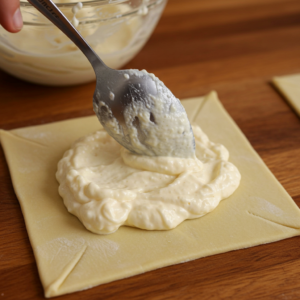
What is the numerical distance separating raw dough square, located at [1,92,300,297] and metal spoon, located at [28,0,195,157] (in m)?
0.24

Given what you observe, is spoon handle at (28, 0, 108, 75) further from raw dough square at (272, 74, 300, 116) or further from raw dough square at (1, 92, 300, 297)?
raw dough square at (272, 74, 300, 116)

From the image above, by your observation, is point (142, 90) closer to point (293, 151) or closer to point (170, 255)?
point (170, 255)

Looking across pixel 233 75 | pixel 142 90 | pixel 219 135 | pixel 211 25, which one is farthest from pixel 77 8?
pixel 211 25

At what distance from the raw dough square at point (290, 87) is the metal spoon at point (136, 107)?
0.65m

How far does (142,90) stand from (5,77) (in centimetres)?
89

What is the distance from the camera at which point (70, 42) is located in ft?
4.35

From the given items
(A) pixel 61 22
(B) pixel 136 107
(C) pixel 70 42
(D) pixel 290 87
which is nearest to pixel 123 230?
(B) pixel 136 107

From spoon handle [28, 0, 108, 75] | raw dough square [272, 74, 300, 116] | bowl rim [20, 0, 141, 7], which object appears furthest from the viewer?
raw dough square [272, 74, 300, 116]

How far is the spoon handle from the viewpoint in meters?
0.97

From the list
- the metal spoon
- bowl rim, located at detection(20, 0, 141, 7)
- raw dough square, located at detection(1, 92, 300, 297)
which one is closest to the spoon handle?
the metal spoon

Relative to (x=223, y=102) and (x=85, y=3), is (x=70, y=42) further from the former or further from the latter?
(x=223, y=102)

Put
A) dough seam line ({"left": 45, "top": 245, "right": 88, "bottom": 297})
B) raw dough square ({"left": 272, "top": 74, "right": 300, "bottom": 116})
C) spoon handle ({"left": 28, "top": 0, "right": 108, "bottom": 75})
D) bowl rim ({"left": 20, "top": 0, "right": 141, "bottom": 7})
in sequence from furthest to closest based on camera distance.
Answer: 1. raw dough square ({"left": 272, "top": 74, "right": 300, "bottom": 116})
2. bowl rim ({"left": 20, "top": 0, "right": 141, "bottom": 7})
3. spoon handle ({"left": 28, "top": 0, "right": 108, "bottom": 75})
4. dough seam line ({"left": 45, "top": 245, "right": 88, "bottom": 297})

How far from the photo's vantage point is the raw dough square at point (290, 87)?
1.52 metres

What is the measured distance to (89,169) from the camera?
1118 mm
